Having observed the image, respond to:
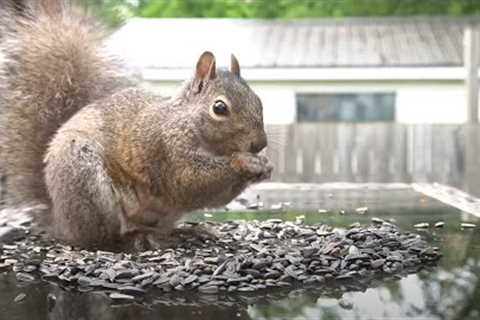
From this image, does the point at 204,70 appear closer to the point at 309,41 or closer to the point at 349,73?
the point at 349,73

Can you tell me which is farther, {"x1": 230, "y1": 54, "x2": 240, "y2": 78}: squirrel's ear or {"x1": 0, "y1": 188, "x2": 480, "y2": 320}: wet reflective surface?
{"x1": 230, "y1": 54, "x2": 240, "y2": 78}: squirrel's ear

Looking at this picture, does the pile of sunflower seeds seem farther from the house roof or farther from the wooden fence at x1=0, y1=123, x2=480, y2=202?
the house roof

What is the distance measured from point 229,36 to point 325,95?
202cm

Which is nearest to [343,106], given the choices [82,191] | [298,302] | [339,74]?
[339,74]

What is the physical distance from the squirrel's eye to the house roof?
6633mm

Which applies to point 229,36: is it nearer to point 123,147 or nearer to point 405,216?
point 405,216

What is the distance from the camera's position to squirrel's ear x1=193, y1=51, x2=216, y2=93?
7.24 ft

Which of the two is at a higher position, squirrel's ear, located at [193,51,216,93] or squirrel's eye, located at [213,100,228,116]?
squirrel's ear, located at [193,51,216,93]

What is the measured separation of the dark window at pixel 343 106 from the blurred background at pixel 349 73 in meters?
0.01

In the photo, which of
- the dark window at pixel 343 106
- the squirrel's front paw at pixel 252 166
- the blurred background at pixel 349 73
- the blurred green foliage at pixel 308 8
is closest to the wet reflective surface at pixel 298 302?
the squirrel's front paw at pixel 252 166

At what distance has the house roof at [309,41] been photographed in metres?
9.30

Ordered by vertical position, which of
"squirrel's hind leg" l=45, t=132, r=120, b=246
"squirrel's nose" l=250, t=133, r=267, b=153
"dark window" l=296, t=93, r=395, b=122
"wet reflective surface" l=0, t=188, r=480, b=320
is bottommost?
"dark window" l=296, t=93, r=395, b=122

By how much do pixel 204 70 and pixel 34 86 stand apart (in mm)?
604

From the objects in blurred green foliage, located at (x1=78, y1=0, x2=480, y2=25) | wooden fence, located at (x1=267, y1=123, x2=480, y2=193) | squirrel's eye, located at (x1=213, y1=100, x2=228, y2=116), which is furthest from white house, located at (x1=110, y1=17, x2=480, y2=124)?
squirrel's eye, located at (x1=213, y1=100, x2=228, y2=116)
